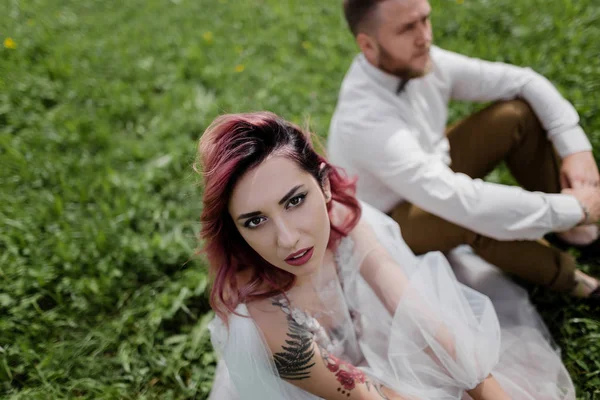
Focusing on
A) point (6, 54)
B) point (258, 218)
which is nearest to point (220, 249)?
point (258, 218)

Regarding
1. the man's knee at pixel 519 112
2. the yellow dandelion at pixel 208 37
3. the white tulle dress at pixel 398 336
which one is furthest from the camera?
the yellow dandelion at pixel 208 37

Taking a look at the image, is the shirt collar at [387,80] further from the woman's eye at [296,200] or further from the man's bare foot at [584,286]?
the man's bare foot at [584,286]

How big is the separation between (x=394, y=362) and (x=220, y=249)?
2.95 ft

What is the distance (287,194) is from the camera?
5.74ft

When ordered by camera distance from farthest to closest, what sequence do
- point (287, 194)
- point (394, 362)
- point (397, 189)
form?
point (397, 189) < point (394, 362) < point (287, 194)

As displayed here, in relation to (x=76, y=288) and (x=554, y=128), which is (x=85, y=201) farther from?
(x=554, y=128)

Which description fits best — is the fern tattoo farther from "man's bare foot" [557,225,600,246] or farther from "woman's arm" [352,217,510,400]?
"man's bare foot" [557,225,600,246]

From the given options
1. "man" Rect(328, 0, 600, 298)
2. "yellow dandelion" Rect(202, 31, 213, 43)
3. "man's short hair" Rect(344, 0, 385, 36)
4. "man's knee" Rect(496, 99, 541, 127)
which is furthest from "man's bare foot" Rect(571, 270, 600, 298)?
"yellow dandelion" Rect(202, 31, 213, 43)

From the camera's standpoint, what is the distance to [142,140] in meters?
4.21

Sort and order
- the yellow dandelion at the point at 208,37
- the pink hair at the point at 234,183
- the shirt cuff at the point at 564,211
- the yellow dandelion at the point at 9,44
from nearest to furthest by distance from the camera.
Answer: the pink hair at the point at 234,183, the shirt cuff at the point at 564,211, the yellow dandelion at the point at 9,44, the yellow dandelion at the point at 208,37

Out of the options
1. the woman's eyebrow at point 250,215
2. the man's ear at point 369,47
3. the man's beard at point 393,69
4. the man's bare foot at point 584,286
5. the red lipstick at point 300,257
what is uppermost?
the man's ear at point 369,47

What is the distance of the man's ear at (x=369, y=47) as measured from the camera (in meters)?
2.69

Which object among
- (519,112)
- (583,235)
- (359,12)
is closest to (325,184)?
(359,12)

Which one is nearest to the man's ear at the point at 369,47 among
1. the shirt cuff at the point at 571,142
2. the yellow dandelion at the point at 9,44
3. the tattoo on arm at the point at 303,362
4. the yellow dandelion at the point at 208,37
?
the shirt cuff at the point at 571,142
